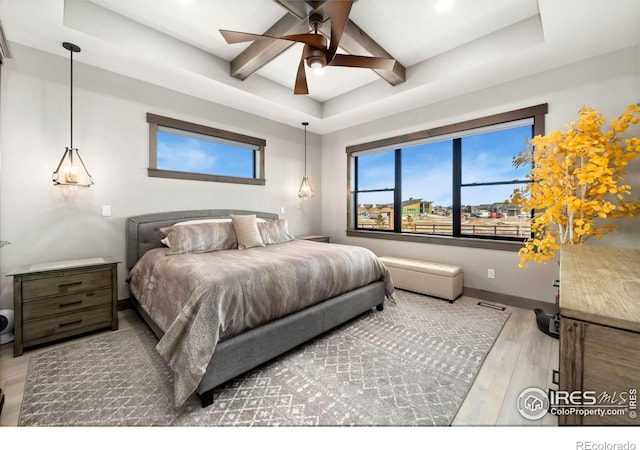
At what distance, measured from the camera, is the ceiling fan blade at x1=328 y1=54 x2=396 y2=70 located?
2.41 metres

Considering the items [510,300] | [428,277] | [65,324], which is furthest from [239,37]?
[510,300]

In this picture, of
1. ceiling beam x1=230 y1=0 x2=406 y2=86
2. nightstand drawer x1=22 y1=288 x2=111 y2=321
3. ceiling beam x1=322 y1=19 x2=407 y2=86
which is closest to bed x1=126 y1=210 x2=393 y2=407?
nightstand drawer x1=22 y1=288 x2=111 y2=321

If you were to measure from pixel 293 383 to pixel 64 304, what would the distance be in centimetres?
220

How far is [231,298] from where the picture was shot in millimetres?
1833

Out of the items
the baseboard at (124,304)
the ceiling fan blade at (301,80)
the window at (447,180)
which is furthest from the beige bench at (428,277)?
the baseboard at (124,304)

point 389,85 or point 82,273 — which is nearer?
point 82,273

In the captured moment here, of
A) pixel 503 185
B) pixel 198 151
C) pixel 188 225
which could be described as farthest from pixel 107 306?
pixel 503 185

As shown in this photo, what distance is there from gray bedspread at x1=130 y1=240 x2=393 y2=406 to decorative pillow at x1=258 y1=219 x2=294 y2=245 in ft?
2.94

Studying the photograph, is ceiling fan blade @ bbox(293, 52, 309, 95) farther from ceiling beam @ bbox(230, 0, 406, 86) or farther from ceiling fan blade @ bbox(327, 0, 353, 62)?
ceiling fan blade @ bbox(327, 0, 353, 62)

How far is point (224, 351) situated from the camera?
1.75 m

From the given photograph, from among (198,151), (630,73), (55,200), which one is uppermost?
(630,73)

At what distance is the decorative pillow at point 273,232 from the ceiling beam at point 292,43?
1962 mm
